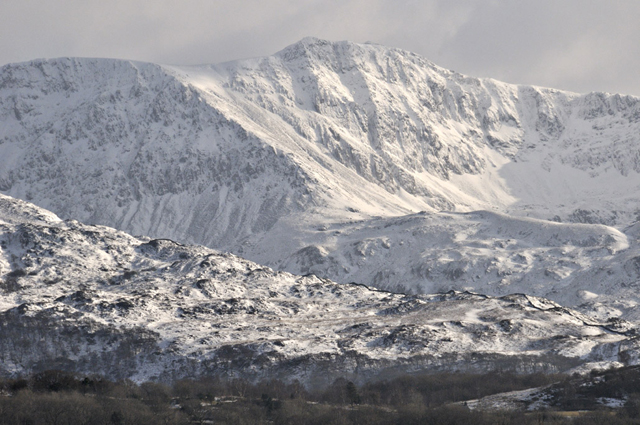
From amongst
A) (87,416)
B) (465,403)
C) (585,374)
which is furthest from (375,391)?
(87,416)

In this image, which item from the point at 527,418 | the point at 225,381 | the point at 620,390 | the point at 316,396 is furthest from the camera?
the point at 225,381

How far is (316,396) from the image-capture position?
18288cm

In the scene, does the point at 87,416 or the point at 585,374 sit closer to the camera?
the point at 87,416

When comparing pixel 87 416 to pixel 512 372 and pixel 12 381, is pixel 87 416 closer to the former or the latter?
pixel 12 381

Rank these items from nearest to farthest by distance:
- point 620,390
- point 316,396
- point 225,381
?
point 620,390 < point 316,396 < point 225,381

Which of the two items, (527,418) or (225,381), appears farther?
(225,381)

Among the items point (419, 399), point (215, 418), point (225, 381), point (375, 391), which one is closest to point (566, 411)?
point (419, 399)

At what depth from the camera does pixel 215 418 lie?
154 m

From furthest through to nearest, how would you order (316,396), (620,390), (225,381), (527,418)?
(225,381)
(316,396)
(620,390)
(527,418)

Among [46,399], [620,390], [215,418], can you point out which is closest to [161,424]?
Result: [215,418]

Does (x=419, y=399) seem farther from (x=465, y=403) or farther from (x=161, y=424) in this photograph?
(x=161, y=424)

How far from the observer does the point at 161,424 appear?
148 meters

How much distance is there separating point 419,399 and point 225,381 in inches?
1845

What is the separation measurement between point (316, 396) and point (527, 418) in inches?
1919
